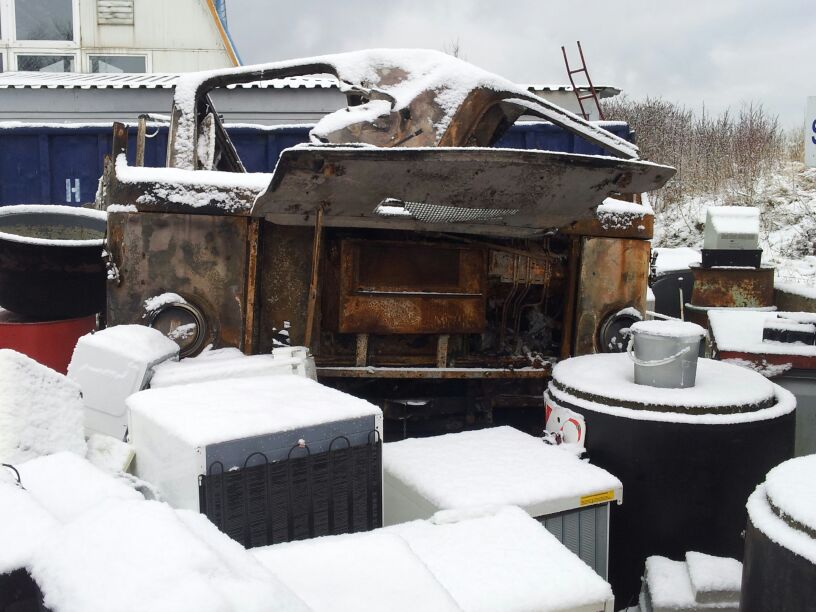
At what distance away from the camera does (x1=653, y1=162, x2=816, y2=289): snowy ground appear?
13.1m

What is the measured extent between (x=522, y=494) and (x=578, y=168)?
138 centimetres

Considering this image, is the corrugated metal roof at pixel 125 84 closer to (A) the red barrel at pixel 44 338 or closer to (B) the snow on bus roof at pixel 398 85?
(B) the snow on bus roof at pixel 398 85

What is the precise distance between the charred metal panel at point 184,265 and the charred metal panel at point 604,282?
1.74 meters

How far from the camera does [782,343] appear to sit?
156 inches

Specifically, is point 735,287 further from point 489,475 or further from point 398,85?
point 489,475

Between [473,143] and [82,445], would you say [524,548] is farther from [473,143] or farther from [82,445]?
[473,143]

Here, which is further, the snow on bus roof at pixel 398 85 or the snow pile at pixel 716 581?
the snow on bus roof at pixel 398 85

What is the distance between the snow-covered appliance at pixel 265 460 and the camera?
2.18 meters

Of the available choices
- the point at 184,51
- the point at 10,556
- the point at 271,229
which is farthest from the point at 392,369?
the point at 184,51

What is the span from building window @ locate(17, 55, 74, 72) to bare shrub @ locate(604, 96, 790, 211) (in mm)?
11489

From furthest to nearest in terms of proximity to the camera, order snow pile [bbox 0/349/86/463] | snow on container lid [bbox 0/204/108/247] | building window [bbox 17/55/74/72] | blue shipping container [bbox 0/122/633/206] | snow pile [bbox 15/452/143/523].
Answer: building window [bbox 17/55/74/72] → blue shipping container [bbox 0/122/633/206] → snow on container lid [bbox 0/204/108/247] → snow pile [bbox 0/349/86/463] → snow pile [bbox 15/452/143/523]

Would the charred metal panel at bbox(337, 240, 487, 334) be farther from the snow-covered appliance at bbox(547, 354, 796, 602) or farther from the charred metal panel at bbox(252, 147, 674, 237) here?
the snow-covered appliance at bbox(547, 354, 796, 602)

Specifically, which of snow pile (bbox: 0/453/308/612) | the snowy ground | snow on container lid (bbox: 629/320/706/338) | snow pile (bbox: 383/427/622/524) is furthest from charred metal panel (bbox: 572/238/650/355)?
the snowy ground

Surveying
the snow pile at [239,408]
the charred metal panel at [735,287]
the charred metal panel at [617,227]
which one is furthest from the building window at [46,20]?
the snow pile at [239,408]
